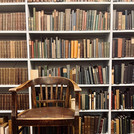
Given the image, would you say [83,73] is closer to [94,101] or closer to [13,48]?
[94,101]

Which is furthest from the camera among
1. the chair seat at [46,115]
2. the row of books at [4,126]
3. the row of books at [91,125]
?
the row of books at [91,125]

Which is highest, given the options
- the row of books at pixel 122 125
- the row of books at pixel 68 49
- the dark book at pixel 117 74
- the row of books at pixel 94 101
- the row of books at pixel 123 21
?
the row of books at pixel 123 21

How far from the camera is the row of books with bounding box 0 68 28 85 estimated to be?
1.91 m

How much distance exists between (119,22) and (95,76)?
2.54 ft

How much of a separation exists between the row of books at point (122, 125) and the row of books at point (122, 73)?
0.50m

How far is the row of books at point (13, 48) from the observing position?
6.20 feet

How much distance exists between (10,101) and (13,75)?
1.16 ft

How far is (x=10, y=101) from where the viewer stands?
75.9 inches

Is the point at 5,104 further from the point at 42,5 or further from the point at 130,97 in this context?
the point at 130,97

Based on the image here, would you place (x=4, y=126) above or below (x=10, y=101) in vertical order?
below

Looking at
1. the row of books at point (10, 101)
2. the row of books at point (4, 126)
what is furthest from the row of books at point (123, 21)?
the row of books at point (4, 126)

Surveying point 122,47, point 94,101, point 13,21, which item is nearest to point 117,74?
point 122,47

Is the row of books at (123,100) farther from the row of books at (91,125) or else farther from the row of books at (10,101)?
the row of books at (10,101)

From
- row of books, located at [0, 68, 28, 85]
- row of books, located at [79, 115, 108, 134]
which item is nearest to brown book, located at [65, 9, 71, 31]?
row of books, located at [0, 68, 28, 85]
